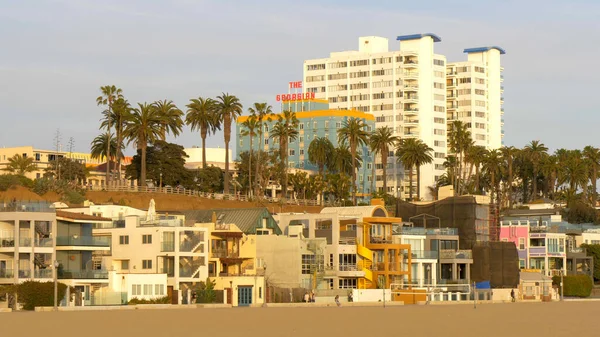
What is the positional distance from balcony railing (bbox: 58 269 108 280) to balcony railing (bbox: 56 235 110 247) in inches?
93.1

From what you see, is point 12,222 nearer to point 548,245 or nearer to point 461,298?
point 461,298

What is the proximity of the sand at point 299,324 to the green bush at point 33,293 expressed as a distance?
631 cm

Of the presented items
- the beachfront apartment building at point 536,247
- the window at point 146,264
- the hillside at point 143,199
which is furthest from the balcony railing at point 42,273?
the beachfront apartment building at point 536,247

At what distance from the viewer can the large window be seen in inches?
4341

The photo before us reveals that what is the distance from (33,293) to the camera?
84.9 meters

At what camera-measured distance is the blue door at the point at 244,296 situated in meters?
100

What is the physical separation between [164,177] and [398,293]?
7072 cm

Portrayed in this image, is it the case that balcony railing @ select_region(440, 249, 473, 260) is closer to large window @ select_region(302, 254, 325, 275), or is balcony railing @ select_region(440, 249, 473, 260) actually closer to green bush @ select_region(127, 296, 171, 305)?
large window @ select_region(302, 254, 325, 275)

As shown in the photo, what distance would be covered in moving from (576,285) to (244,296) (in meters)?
54.1

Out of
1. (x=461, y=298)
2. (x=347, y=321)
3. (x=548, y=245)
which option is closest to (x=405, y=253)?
(x=461, y=298)

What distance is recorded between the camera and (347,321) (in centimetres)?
6888

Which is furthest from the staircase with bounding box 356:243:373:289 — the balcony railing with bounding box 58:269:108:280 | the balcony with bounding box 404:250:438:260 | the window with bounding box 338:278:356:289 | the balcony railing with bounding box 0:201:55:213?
the balcony railing with bounding box 0:201:55:213

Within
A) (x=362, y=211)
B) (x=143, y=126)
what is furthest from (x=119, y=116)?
(x=362, y=211)

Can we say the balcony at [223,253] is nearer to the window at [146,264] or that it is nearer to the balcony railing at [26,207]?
the window at [146,264]
